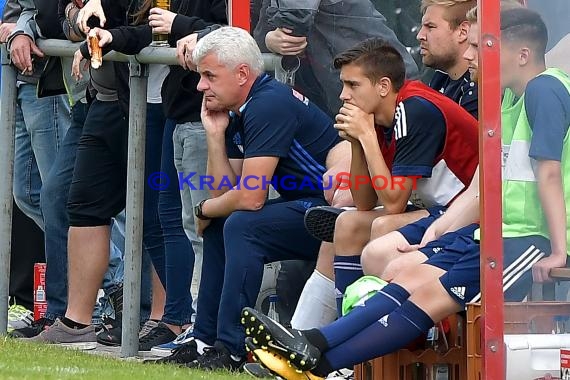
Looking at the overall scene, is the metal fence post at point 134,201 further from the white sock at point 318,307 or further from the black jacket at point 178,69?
the white sock at point 318,307

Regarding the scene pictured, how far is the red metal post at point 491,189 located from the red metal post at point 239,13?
2757mm

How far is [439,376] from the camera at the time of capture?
527 cm

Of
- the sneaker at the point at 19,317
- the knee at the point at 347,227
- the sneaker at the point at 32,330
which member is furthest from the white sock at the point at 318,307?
the sneaker at the point at 19,317

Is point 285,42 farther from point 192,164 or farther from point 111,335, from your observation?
point 111,335

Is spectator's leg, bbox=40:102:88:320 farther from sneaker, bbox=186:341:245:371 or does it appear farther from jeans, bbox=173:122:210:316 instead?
sneaker, bbox=186:341:245:371

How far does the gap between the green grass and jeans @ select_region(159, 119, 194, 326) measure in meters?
0.53

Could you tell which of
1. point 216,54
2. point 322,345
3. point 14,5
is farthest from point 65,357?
point 14,5

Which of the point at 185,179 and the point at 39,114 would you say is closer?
the point at 185,179

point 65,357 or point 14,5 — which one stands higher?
point 14,5

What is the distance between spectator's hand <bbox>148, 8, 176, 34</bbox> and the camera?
7195 mm

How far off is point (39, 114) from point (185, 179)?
5.11 feet

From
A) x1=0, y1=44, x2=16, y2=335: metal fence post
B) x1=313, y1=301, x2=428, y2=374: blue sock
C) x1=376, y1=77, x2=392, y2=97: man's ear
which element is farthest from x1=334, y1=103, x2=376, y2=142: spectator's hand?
x1=0, y1=44, x2=16, y2=335: metal fence post

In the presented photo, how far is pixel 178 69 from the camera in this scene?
7324mm

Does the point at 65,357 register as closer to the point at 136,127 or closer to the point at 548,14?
the point at 136,127
